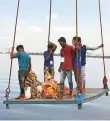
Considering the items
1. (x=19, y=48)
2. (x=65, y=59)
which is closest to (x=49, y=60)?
(x=65, y=59)

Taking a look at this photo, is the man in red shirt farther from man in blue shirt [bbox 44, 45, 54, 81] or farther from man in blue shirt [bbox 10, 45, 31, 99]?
man in blue shirt [bbox 44, 45, 54, 81]

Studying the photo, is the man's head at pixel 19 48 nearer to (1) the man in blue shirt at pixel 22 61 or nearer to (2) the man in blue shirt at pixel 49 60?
(1) the man in blue shirt at pixel 22 61

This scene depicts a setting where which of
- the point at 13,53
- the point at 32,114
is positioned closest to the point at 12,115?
the point at 32,114

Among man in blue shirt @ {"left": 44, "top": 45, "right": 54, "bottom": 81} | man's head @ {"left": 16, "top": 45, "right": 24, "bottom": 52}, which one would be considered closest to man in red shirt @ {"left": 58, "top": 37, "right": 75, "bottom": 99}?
man's head @ {"left": 16, "top": 45, "right": 24, "bottom": 52}

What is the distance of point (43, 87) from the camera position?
17.6 metres

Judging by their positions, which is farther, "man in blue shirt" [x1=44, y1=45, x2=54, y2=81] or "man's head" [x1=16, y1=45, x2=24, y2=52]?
"man in blue shirt" [x1=44, y1=45, x2=54, y2=81]

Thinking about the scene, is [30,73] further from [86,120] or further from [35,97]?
[86,120]

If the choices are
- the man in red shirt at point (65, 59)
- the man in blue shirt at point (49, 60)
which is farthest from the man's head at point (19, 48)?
the man in blue shirt at point (49, 60)

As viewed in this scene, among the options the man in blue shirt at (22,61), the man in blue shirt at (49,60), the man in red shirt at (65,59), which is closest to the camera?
the man in red shirt at (65,59)

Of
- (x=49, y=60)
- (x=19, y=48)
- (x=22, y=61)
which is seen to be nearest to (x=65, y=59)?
(x=22, y=61)

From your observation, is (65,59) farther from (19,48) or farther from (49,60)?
(49,60)

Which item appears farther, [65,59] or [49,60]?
[49,60]

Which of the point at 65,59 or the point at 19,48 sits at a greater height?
the point at 19,48

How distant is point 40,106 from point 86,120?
3963mm
